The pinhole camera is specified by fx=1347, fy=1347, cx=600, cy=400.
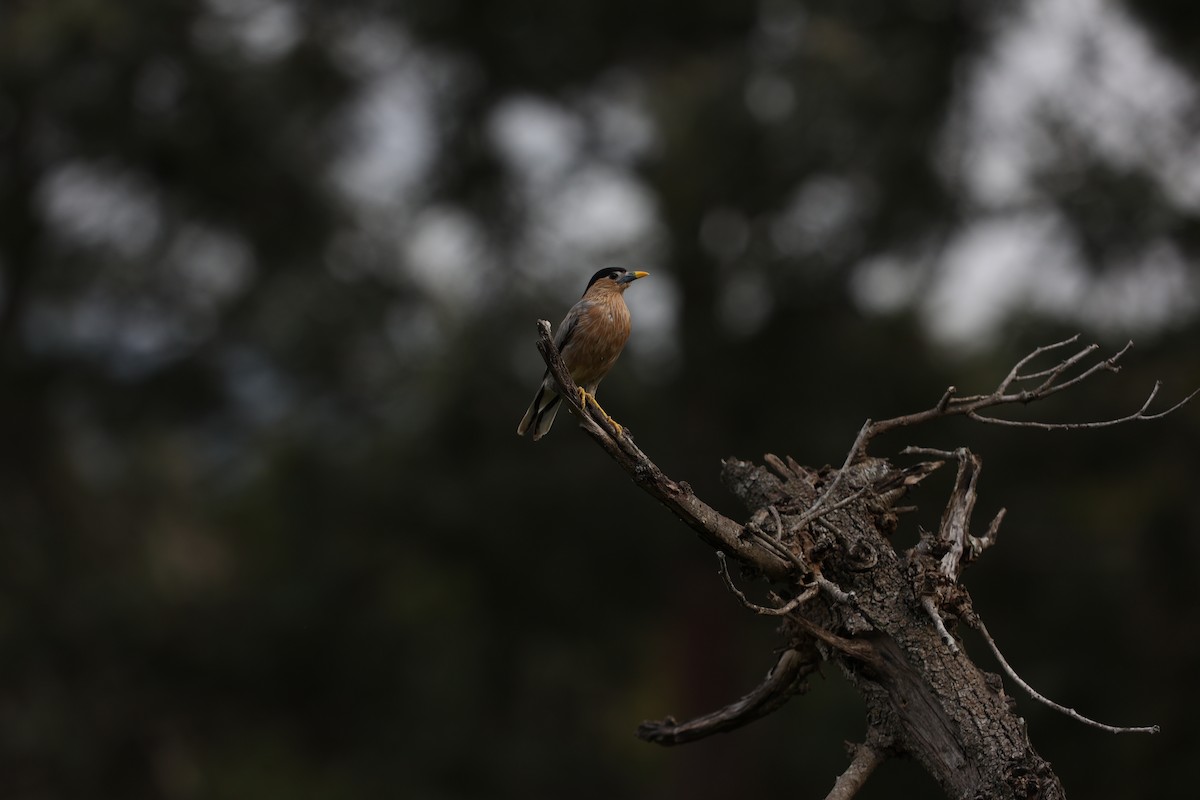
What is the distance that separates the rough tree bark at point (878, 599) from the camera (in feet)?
8.39

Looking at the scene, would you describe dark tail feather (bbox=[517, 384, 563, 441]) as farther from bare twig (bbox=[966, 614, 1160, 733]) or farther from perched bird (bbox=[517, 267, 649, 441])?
bare twig (bbox=[966, 614, 1160, 733])

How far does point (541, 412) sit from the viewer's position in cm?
466

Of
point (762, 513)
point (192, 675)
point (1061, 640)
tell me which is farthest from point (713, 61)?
point (762, 513)

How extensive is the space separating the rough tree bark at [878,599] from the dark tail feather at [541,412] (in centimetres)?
146

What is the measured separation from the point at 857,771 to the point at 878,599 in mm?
351

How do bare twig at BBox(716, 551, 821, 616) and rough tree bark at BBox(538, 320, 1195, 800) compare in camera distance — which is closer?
bare twig at BBox(716, 551, 821, 616)

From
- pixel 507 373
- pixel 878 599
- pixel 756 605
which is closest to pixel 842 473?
pixel 878 599

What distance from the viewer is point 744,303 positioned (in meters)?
10.4

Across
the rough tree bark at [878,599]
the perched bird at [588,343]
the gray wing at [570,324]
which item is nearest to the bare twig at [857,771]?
the rough tree bark at [878,599]

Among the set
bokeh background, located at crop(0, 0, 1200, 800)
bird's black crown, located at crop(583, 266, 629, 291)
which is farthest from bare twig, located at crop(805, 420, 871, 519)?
bokeh background, located at crop(0, 0, 1200, 800)

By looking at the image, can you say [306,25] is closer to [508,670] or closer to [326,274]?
[326,274]

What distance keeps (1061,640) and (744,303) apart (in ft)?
11.0

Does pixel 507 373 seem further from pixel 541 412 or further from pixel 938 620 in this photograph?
pixel 938 620

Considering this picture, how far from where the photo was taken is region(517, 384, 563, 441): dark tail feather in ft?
14.7
